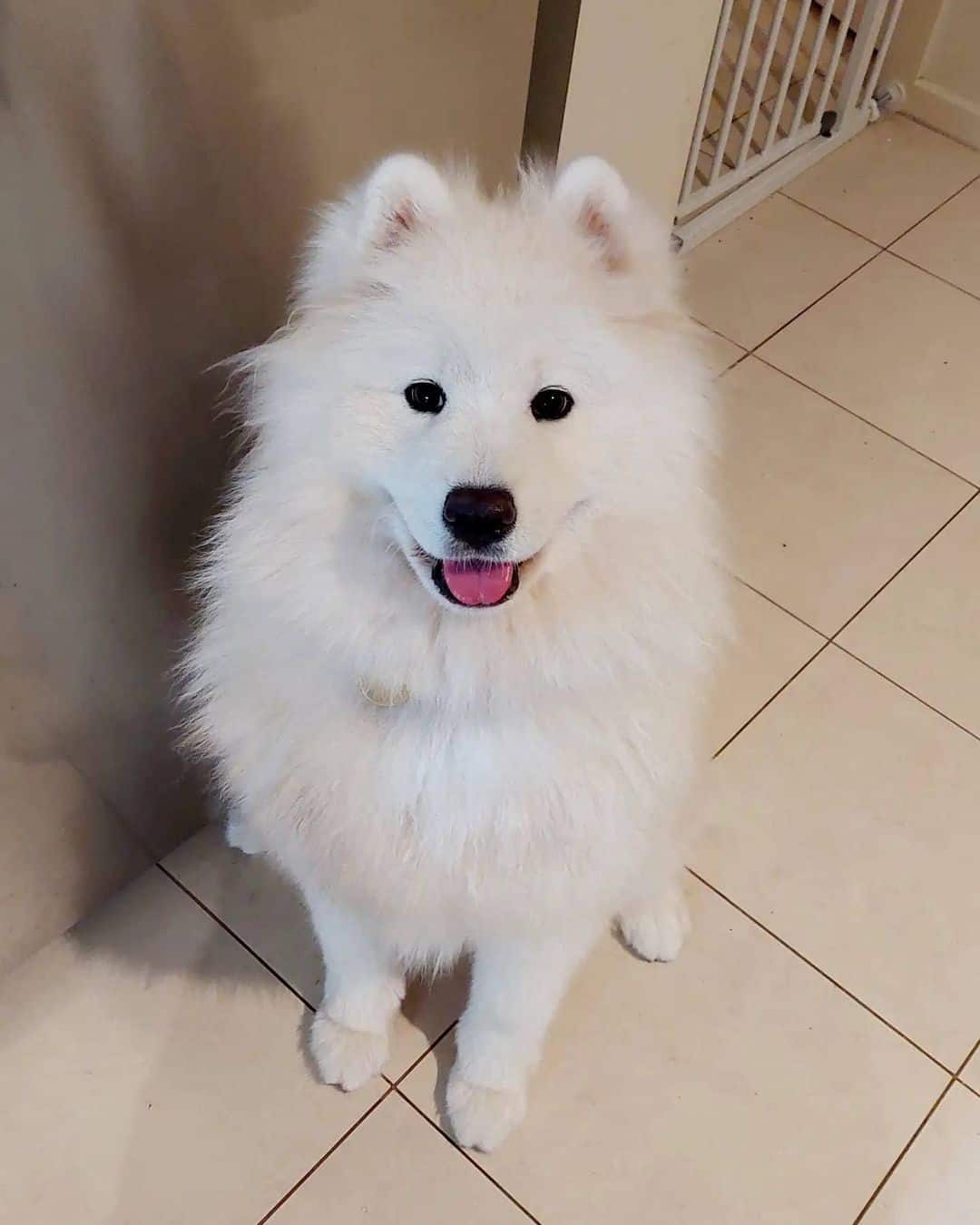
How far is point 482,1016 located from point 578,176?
2.99ft

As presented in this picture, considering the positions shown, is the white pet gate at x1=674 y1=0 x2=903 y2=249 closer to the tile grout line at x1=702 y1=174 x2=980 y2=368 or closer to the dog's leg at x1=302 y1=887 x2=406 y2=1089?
the tile grout line at x1=702 y1=174 x2=980 y2=368

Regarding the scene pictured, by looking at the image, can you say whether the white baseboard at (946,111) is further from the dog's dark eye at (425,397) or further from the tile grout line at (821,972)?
the dog's dark eye at (425,397)

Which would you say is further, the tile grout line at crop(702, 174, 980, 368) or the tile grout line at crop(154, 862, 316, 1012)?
the tile grout line at crop(702, 174, 980, 368)

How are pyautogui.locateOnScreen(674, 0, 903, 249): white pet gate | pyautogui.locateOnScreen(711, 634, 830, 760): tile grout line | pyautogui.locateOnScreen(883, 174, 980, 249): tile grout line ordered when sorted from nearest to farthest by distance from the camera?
pyautogui.locateOnScreen(711, 634, 830, 760): tile grout line, pyautogui.locateOnScreen(674, 0, 903, 249): white pet gate, pyautogui.locateOnScreen(883, 174, 980, 249): tile grout line

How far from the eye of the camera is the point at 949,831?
1715 millimetres

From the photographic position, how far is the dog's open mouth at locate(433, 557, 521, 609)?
0.86 m

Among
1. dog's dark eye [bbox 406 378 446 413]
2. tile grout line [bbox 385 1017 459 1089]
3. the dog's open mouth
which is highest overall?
dog's dark eye [bbox 406 378 446 413]

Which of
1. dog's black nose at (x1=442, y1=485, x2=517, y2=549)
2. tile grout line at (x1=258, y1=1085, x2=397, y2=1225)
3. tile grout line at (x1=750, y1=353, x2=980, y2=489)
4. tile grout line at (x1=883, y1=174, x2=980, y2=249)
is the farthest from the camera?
tile grout line at (x1=883, y1=174, x2=980, y2=249)

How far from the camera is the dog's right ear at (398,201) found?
85 centimetres

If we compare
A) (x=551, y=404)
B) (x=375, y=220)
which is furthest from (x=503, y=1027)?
(x=375, y=220)

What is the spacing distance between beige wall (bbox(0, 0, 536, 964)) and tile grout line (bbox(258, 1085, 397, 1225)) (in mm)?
453

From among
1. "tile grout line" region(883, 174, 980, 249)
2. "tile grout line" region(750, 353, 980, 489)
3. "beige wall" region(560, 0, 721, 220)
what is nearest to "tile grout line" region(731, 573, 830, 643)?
"tile grout line" region(750, 353, 980, 489)

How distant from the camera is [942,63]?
2826 mm

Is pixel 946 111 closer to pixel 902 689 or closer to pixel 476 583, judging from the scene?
pixel 902 689
